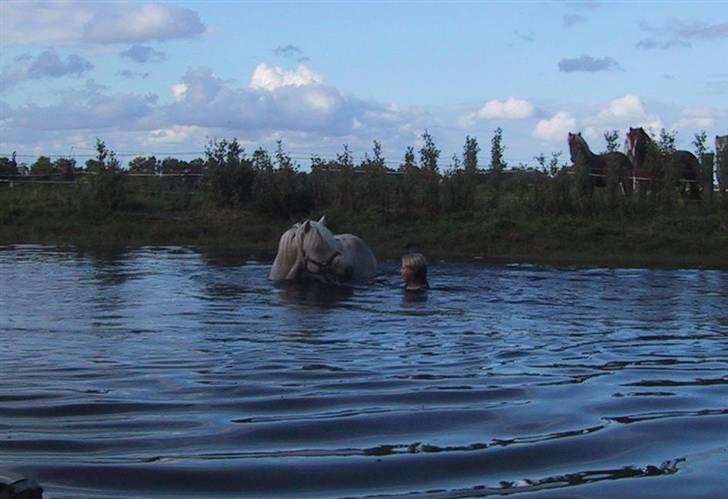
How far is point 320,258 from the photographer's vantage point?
16938mm

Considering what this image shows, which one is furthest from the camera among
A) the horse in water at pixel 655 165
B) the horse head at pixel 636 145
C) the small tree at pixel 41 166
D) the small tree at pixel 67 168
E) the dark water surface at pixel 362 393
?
the small tree at pixel 41 166

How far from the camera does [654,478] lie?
5.30 meters

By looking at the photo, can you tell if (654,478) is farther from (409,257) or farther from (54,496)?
(409,257)

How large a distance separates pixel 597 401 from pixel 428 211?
2141cm

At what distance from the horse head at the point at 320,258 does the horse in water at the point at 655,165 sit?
1453 centimetres

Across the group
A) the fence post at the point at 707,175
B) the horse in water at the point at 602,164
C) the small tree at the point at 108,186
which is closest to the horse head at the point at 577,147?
the horse in water at the point at 602,164

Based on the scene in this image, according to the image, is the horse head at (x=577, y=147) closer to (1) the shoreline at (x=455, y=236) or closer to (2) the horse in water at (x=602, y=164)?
(2) the horse in water at (x=602, y=164)

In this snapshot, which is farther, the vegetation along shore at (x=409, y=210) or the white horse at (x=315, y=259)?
the vegetation along shore at (x=409, y=210)

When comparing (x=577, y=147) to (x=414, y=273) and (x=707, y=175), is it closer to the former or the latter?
(x=707, y=175)

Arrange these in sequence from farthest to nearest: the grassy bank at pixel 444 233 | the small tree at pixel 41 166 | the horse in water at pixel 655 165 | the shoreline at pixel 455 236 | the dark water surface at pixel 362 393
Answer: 1. the small tree at pixel 41 166
2. the horse in water at pixel 655 165
3. the grassy bank at pixel 444 233
4. the shoreline at pixel 455 236
5. the dark water surface at pixel 362 393

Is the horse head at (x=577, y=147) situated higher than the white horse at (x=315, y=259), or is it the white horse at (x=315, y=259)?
the horse head at (x=577, y=147)

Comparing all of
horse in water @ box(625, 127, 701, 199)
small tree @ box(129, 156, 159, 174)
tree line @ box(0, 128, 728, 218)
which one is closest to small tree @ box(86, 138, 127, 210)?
tree line @ box(0, 128, 728, 218)

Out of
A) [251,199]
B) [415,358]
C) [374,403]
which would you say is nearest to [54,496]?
[374,403]

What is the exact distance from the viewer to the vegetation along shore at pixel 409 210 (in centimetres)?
2530
